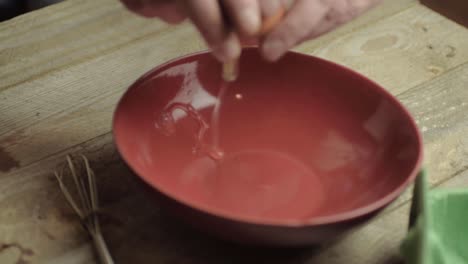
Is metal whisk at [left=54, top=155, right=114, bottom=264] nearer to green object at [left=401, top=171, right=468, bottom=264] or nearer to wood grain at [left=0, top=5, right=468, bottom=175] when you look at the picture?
wood grain at [left=0, top=5, right=468, bottom=175]

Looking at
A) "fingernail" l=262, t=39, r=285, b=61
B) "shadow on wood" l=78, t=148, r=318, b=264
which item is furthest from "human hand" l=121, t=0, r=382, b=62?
"shadow on wood" l=78, t=148, r=318, b=264

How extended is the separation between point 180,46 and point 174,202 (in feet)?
1.21

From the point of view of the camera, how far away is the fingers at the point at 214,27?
505 mm

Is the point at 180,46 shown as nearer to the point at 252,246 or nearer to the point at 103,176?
the point at 103,176

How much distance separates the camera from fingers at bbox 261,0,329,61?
1.80 feet

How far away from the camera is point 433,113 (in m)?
0.70

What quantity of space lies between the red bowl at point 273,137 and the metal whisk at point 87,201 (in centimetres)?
6

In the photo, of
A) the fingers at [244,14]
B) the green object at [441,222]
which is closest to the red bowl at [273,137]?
the green object at [441,222]

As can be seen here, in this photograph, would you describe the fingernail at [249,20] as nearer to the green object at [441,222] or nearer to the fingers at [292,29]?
the fingers at [292,29]

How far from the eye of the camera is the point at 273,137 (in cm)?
67

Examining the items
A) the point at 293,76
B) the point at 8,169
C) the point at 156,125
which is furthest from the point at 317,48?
the point at 8,169

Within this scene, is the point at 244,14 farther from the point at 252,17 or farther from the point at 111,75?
the point at 111,75

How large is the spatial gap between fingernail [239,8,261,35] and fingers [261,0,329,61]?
0.11 feet

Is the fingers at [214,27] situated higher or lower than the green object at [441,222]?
higher
